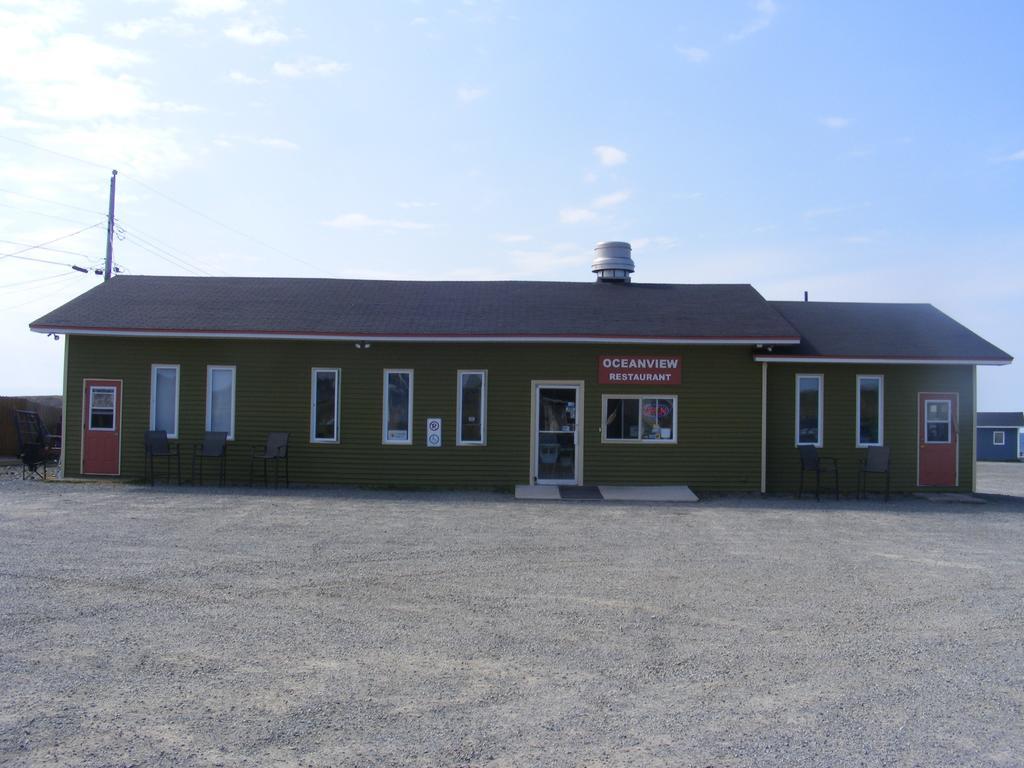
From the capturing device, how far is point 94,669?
5883mm

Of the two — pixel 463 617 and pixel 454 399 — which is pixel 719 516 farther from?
pixel 463 617

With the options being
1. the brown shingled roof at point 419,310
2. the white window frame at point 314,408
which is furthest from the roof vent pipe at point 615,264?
the white window frame at point 314,408

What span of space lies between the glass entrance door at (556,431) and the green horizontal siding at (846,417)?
12.3 feet

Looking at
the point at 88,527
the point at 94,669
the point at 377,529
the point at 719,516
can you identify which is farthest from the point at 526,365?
the point at 94,669

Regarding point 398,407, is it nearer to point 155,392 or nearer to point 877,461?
point 155,392

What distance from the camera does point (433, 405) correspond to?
17.8 metres

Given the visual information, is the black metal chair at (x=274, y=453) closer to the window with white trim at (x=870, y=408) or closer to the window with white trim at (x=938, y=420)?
the window with white trim at (x=870, y=408)

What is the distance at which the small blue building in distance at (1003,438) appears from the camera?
41688 mm

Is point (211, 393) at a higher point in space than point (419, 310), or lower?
lower

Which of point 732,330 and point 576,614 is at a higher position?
point 732,330

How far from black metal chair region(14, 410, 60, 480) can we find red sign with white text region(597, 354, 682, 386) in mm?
10726

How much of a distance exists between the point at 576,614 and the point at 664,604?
0.86 metres

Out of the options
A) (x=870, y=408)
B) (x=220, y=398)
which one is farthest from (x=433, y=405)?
(x=870, y=408)

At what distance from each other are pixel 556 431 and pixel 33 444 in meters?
10.2
